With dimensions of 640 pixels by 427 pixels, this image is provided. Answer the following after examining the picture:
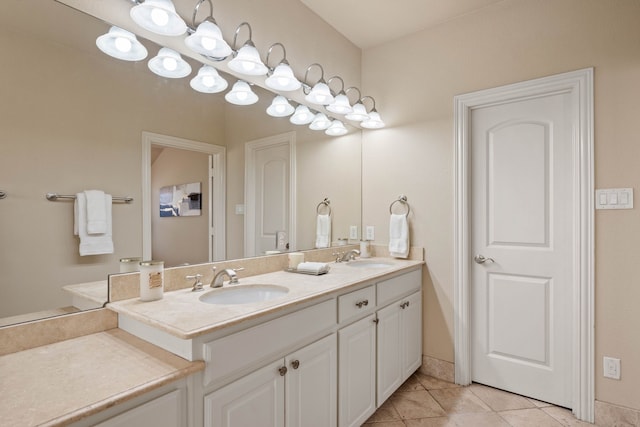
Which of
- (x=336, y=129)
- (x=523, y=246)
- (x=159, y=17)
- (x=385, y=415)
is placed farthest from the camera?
(x=336, y=129)

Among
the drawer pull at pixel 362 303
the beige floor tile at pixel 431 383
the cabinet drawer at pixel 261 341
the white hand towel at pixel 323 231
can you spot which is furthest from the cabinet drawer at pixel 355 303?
the beige floor tile at pixel 431 383

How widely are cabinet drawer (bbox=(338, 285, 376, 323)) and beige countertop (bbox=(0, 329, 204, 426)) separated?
31.1 inches

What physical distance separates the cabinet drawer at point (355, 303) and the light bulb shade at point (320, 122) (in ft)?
4.12

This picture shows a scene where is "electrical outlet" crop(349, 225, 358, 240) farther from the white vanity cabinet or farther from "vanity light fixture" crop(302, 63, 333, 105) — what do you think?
the white vanity cabinet

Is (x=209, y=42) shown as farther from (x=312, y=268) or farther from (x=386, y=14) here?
(x=386, y=14)

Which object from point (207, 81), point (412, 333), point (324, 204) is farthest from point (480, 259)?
point (207, 81)

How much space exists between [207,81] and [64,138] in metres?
0.73

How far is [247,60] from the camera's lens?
5.69ft

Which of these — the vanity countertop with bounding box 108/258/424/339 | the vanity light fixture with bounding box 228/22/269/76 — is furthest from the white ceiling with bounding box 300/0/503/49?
the vanity countertop with bounding box 108/258/424/339

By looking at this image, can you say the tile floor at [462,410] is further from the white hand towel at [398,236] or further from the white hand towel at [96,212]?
the white hand towel at [96,212]

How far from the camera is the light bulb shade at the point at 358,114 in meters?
2.54

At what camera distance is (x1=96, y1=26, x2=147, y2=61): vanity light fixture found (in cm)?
134

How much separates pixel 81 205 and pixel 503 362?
2613 mm

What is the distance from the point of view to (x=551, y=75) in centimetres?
205
